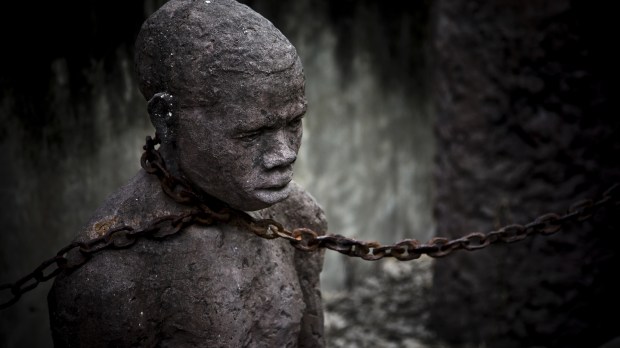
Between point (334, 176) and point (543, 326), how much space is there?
147 centimetres

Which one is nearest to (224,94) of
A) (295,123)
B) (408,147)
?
(295,123)

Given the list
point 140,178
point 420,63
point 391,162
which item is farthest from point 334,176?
point 140,178

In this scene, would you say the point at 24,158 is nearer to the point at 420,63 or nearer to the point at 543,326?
the point at 543,326

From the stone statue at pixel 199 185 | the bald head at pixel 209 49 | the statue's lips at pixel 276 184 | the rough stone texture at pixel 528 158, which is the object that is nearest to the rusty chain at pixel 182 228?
the stone statue at pixel 199 185

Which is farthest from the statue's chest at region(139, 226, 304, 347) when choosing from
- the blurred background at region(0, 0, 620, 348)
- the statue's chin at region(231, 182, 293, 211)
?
the blurred background at region(0, 0, 620, 348)

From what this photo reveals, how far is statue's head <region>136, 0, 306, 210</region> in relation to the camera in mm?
1812

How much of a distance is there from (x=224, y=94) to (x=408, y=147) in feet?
11.2

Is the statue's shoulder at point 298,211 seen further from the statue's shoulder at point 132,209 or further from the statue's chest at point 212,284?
the statue's shoulder at point 132,209

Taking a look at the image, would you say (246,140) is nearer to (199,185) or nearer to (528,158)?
(199,185)

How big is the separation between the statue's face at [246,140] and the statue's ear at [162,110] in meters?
0.03

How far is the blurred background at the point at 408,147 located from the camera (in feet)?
9.11

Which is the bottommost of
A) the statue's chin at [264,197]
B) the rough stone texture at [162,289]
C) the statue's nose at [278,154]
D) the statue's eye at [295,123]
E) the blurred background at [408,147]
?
the rough stone texture at [162,289]

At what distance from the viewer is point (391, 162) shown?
16.4 ft

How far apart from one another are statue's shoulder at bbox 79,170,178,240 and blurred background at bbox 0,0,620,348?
851 mm
